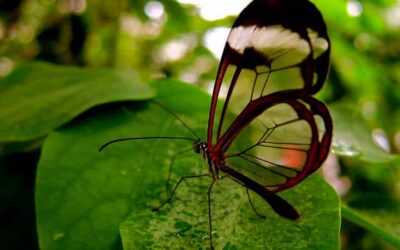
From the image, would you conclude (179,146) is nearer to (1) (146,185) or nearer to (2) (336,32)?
(1) (146,185)

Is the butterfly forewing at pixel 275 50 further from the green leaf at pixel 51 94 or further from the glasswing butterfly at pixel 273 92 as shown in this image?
the green leaf at pixel 51 94

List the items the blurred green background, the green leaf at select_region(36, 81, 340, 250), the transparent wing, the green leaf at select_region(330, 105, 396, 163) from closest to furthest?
1. the green leaf at select_region(36, 81, 340, 250)
2. the transparent wing
3. the green leaf at select_region(330, 105, 396, 163)
4. the blurred green background

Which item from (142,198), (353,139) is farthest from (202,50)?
(142,198)

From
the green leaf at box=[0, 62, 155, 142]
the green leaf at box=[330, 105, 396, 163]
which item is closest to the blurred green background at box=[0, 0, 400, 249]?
the green leaf at box=[330, 105, 396, 163]

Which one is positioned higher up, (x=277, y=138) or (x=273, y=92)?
(x=273, y=92)

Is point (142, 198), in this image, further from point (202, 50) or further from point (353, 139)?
point (202, 50)

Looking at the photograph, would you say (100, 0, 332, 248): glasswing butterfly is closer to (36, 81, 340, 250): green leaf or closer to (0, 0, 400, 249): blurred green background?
(36, 81, 340, 250): green leaf
